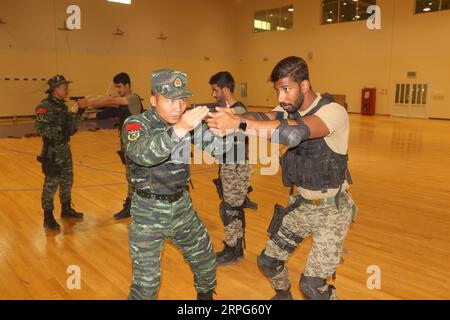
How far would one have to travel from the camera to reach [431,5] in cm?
1856

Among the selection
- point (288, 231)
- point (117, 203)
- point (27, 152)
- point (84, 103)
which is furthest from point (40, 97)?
point (288, 231)

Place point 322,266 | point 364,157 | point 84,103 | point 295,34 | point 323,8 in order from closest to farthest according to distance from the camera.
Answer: point 322,266, point 84,103, point 364,157, point 323,8, point 295,34

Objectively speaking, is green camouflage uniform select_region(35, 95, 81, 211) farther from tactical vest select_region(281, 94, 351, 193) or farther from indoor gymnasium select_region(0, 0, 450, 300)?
tactical vest select_region(281, 94, 351, 193)

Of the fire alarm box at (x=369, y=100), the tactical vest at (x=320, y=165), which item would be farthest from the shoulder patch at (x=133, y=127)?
the fire alarm box at (x=369, y=100)

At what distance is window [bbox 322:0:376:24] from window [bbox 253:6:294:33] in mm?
2372

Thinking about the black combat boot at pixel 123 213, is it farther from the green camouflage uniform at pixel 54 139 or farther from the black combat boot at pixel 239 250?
the black combat boot at pixel 239 250

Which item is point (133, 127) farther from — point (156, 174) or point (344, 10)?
point (344, 10)

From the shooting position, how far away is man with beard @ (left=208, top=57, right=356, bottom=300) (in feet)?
8.31

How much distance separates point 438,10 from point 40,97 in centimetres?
1987

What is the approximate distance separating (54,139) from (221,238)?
2608 mm

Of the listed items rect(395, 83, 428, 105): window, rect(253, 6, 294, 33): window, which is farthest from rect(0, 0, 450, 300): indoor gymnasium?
rect(253, 6, 294, 33): window

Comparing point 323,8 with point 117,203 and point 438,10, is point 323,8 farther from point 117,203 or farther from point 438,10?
point 117,203

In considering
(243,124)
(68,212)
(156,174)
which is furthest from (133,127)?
(68,212)

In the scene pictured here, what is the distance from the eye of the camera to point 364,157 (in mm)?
10164
